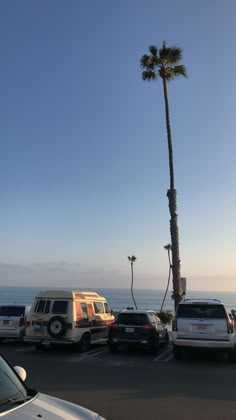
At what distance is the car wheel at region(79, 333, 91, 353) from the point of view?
1688cm

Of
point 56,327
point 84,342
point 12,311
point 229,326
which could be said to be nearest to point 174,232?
point 12,311

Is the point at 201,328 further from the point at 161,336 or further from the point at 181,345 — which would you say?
the point at 161,336

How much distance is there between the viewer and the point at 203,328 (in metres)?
14.4

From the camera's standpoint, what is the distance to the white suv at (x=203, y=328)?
47.0ft

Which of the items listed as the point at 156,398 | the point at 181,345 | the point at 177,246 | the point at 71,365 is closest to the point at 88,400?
the point at 156,398

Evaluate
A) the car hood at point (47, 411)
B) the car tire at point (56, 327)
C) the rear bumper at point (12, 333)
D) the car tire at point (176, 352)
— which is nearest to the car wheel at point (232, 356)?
the car tire at point (176, 352)

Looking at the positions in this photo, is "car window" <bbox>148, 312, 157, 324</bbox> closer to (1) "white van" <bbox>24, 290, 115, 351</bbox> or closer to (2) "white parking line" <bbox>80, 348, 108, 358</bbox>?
(2) "white parking line" <bbox>80, 348, 108, 358</bbox>

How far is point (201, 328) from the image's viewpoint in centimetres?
1443

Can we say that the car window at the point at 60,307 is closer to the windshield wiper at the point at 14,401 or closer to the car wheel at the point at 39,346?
the car wheel at the point at 39,346

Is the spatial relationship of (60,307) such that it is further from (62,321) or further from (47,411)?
(47,411)

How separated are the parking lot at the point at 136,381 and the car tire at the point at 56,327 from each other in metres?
0.67

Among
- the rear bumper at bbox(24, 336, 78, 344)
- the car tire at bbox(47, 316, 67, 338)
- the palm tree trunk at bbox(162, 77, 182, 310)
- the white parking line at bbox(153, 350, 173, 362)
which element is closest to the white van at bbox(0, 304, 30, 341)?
the rear bumper at bbox(24, 336, 78, 344)

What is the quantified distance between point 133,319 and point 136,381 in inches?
226

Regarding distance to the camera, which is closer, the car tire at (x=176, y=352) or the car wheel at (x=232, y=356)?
the car tire at (x=176, y=352)
